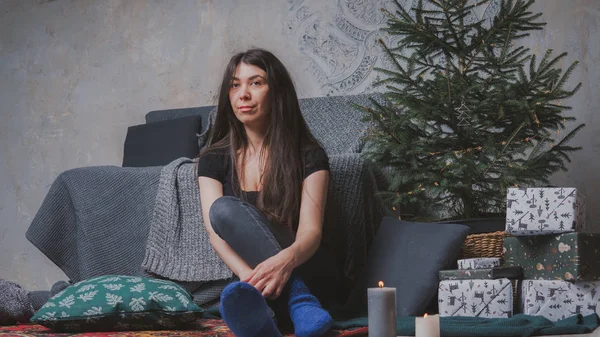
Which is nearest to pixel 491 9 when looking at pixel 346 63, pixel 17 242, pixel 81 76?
pixel 346 63

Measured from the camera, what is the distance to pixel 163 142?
3.52 m

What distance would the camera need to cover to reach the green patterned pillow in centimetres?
188

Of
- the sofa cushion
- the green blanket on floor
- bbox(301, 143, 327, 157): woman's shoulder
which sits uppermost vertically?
the sofa cushion

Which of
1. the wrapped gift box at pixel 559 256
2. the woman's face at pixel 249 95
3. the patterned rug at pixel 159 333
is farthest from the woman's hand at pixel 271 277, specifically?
the wrapped gift box at pixel 559 256

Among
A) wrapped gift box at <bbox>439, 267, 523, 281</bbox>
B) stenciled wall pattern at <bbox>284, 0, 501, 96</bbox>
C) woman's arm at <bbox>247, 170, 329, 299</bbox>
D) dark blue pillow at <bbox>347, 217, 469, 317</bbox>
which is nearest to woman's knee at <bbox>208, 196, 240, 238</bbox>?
woman's arm at <bbox>247, 170, 329, 299</bbox>

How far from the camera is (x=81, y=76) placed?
4348mm

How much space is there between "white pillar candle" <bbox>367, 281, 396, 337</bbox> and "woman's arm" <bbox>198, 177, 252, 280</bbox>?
51 centimetres

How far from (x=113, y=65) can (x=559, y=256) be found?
289 centimetres

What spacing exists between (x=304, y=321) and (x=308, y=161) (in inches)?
23.5

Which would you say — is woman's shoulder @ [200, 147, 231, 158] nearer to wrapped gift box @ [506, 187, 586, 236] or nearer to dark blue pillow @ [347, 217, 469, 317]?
A: dark blue pillow @ [347, 217, 469, 317]

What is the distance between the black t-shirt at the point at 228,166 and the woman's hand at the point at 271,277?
37 cm

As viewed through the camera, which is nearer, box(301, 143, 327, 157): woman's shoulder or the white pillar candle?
the white pillar candle

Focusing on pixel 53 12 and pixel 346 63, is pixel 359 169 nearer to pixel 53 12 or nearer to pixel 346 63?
pixel 346 63

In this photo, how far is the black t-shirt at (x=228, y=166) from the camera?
2217mm
